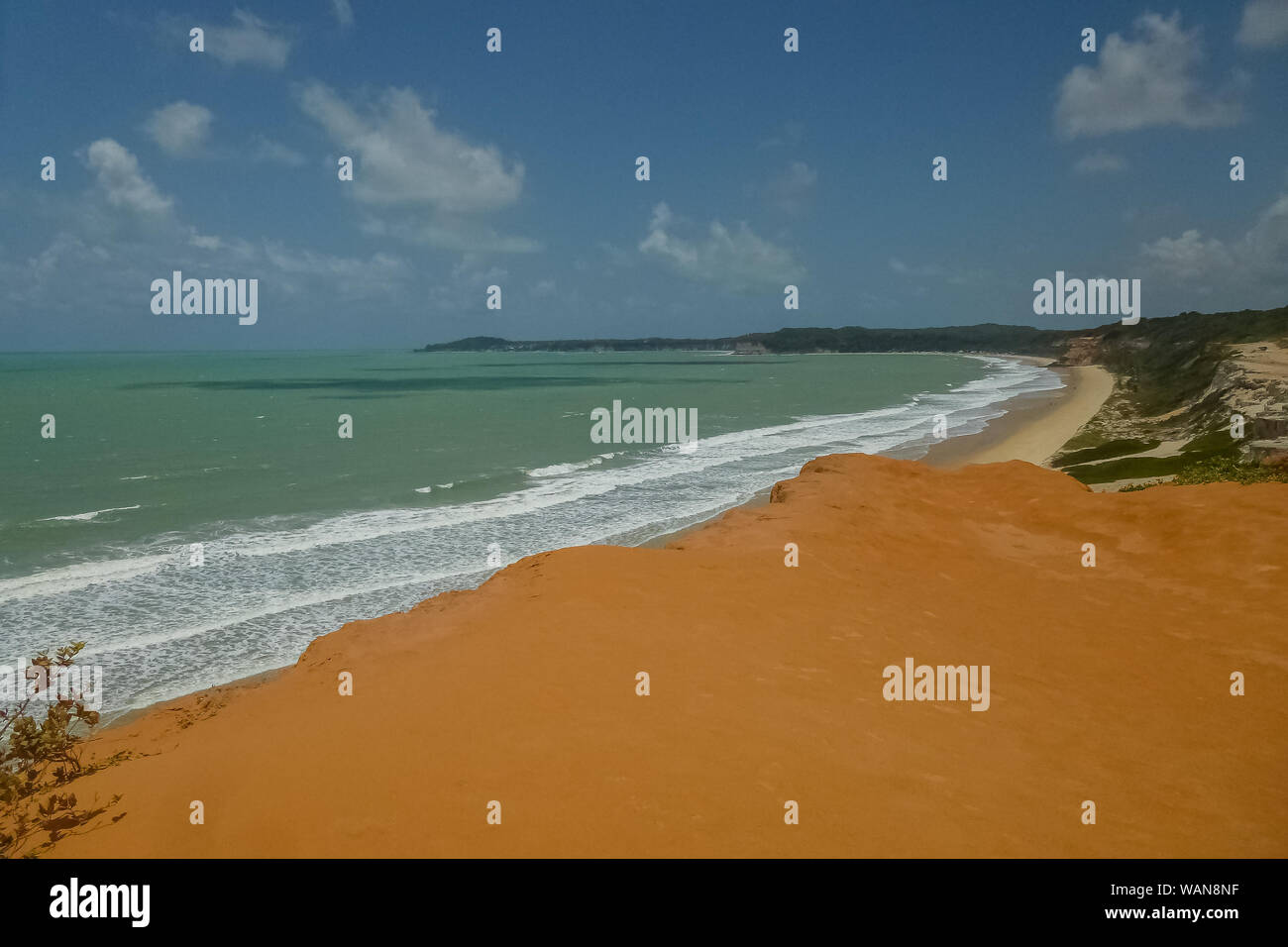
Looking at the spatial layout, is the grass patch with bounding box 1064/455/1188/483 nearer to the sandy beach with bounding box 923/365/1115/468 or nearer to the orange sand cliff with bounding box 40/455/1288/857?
the sandy beach with bounding box 923/365/1115/468

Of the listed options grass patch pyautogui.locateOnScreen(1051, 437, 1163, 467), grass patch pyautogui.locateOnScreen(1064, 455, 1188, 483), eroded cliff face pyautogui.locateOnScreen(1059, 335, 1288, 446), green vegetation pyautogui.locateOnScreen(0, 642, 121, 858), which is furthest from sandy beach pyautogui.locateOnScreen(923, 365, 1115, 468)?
green vegetation pyautogui.locateOnScreen(0, 642, 121, 858)

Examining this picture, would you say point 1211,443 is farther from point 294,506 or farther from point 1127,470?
point 294,506

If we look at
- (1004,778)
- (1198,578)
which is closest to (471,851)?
(1004,778)

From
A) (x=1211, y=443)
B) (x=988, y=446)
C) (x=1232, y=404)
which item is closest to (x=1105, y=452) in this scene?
(x=1211, y=443)

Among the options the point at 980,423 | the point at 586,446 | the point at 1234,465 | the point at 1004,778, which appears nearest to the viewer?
the point at 1004,778
